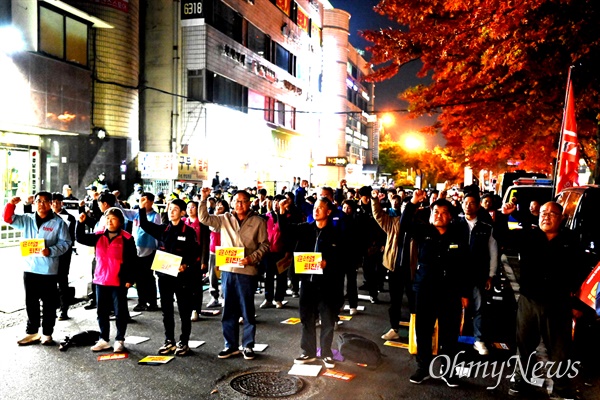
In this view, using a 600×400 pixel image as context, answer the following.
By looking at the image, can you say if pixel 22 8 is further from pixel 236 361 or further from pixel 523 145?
pixel 523 145

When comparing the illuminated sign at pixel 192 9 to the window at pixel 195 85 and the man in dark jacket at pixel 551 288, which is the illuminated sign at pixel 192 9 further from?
the man in dark jacket at pixel 551 288

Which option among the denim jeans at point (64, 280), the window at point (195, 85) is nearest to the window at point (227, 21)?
the window at point (195, 85)

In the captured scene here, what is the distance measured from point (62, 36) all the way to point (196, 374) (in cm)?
1893

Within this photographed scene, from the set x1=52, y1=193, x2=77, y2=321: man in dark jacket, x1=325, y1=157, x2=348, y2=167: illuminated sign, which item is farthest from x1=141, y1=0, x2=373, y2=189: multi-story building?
x1=52, y1=193, x2=77, y2=321: man in dark jacket

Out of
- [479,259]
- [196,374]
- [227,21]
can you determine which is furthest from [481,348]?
[227,21]

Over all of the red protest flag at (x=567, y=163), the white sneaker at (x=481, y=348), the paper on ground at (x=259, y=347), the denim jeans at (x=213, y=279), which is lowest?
the paper on ground at (x=259, y=347)

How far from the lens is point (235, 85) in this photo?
3531 centimetres

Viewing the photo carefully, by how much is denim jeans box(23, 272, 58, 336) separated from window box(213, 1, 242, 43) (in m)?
27.2

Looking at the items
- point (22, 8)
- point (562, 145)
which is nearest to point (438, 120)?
point (562, 145)

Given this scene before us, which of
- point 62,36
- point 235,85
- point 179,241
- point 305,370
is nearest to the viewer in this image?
point 305,370

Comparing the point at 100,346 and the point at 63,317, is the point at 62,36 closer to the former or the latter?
the point at 63,317

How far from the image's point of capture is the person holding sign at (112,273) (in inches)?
271

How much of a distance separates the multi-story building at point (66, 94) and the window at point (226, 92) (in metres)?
5.39

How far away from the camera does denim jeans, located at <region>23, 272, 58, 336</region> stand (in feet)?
23.7
